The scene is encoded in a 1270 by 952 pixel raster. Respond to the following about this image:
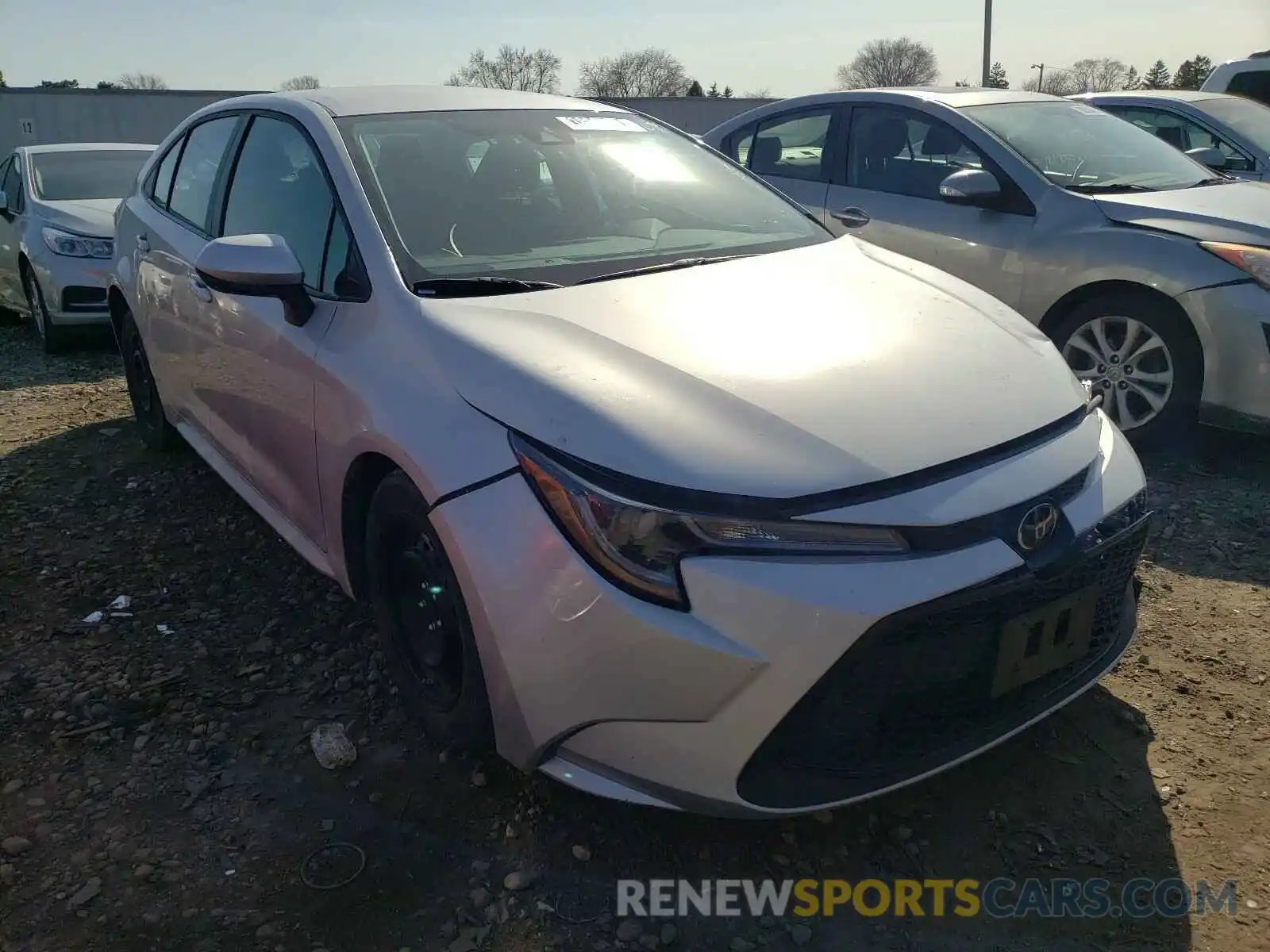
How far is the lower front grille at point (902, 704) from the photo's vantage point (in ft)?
5.87

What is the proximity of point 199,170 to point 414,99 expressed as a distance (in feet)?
3.98

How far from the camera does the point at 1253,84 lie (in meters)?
10.4

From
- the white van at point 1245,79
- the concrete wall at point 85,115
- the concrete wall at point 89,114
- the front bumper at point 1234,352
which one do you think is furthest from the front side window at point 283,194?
the concrete wall at point 85,115

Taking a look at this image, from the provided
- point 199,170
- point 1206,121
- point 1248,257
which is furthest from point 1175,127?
point 199,170

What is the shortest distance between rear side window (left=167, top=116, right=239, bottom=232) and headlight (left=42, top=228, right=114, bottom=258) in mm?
3284

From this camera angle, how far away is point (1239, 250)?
4.10 m

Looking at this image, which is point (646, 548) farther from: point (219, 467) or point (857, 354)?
point (219, 467)

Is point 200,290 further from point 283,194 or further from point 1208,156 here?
point 1208,156

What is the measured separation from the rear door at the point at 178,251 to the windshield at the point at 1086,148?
365cm

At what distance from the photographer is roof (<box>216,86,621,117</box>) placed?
3.08 m

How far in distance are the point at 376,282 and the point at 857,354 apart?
3.84 ft

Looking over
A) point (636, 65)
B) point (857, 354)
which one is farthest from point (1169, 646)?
point (636, 65)

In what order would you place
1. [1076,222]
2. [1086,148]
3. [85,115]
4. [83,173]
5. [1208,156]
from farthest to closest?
[85,115] < [83,173] < [1208,156] < [1086,148] < [1076,222]

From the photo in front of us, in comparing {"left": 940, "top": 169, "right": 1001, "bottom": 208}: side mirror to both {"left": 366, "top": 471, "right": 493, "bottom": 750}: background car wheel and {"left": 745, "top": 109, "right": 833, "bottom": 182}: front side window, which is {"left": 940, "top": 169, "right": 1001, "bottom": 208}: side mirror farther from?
{"left": 366, "top": 471, "right": 493, "bottom": 750}: background car wheel
